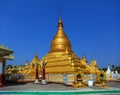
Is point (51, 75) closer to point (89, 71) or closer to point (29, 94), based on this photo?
point (89, 71)

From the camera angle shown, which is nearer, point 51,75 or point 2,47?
point 2,47

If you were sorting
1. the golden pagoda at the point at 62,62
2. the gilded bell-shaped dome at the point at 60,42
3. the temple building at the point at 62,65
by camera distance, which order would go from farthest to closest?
the gilded bell-shaped dome at the point at 60,42, the golden pagoda at the point at 62,62, the temple building at the point at 62,65

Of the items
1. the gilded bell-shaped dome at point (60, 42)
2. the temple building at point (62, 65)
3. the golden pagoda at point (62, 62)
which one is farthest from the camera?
the gilded bell-shaped dome at point (60, 42)

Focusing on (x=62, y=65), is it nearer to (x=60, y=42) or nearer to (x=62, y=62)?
(x=62, y=62)

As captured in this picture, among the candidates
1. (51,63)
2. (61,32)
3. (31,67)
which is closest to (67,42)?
(61,32)

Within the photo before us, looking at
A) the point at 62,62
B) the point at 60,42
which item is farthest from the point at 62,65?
the point at 60,42

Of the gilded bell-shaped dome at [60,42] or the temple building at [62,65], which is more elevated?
the gilded bell-shaped dome at [60,42]

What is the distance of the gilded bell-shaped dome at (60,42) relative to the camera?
1346 inches

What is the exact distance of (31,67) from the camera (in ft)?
118

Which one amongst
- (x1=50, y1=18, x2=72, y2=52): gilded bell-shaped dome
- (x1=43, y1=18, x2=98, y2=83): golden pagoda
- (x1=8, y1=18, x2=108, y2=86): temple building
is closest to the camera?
(x1=8, y1=18, x2=108, y2=86): temple building

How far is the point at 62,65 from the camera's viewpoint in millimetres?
30484

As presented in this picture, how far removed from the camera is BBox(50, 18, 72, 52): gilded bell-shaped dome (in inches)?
1346

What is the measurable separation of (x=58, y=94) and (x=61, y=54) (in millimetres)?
15889

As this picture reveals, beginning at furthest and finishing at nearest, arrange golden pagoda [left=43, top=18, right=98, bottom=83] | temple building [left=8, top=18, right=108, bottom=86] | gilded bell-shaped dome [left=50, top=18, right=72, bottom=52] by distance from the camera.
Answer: gilded bell-shaped dome [left=50, top=18, right=72, bottom=52], golden pagoda [left=43, top=18, right=98, bottom=83], temple building [left=8, top=18, right=108, bottom=86]
